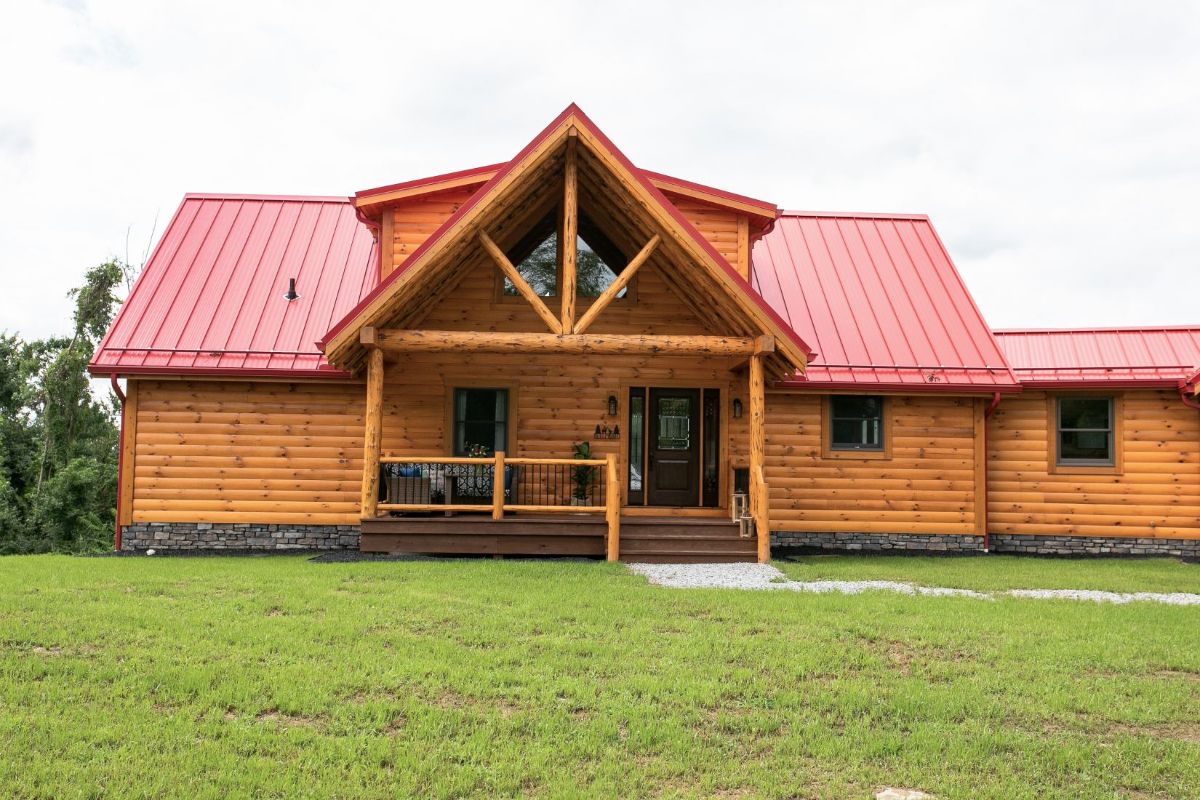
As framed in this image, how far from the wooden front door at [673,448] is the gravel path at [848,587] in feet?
12.5

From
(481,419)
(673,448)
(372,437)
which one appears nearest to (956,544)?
(673,448)

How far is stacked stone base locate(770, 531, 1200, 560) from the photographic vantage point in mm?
14352

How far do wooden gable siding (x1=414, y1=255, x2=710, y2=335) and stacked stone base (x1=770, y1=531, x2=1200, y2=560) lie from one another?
3.96 metres

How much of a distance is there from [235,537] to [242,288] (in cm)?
444

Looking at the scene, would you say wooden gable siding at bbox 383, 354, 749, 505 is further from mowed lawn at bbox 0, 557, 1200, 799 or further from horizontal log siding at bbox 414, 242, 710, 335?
mowed lawn at bbox 0, 557, 1200, 799

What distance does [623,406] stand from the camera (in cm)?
1452

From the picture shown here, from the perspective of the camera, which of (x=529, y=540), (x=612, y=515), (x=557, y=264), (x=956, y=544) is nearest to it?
(x=612, y=515)

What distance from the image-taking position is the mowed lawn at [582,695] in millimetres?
4402

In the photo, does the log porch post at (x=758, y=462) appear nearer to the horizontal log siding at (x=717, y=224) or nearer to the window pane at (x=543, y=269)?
the horizontal log siding at (x=717, y=224)

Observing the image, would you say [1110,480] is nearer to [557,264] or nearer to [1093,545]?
Answer: [1093,545]

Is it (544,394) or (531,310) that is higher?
(531,310)

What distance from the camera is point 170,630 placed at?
6824mm

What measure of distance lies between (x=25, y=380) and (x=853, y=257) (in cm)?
2306

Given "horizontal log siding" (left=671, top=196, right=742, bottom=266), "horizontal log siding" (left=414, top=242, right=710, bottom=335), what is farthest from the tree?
"horizontal log siding" (left=671, top=196, right=742, bottom=266)
